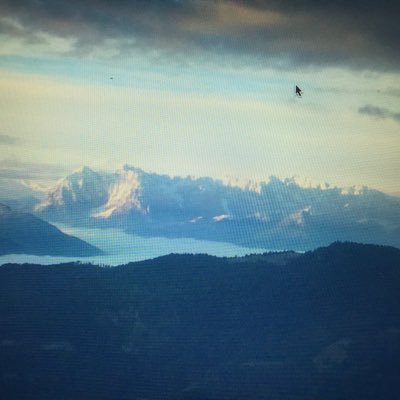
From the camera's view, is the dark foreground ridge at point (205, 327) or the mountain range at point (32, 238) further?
the dark foreground ridge at point (205, 327)

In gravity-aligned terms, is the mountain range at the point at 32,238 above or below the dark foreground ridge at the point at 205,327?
above

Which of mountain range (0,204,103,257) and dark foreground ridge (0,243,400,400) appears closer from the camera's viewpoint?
mountain range (0,204,103,257)

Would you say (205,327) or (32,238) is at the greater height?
(32,238)

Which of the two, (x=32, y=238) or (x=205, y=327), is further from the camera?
(x=205, y=327)

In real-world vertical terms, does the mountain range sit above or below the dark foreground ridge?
above

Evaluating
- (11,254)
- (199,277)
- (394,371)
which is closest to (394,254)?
(394,371)
